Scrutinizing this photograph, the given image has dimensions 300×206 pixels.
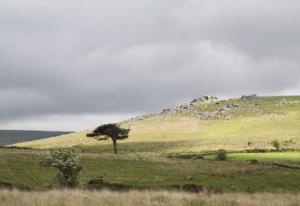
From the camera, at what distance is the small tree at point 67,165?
1740 inches

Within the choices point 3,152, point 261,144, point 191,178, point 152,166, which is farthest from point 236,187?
point 261,144

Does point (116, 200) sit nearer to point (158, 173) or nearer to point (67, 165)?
point (67, 165)

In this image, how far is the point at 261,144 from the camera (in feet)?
479

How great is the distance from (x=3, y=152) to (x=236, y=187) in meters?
35.9

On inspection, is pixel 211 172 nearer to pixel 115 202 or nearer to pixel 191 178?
pixel 191 178

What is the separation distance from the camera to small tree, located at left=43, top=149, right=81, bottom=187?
4420 cm

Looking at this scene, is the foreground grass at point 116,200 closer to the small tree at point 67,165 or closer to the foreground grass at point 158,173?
the small tree at point 67,165

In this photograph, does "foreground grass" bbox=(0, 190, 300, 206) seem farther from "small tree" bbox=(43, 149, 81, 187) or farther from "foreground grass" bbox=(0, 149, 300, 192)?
"foreground grass" bbox=(0, 149, 300, 192)

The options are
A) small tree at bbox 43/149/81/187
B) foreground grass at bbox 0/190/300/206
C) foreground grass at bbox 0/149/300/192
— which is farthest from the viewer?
foreground grass at bbox 0/149/300/192

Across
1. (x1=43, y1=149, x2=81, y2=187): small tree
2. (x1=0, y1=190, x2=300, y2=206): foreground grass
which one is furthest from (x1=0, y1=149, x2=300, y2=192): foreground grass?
(x1=0, y1=190, x2=300, y2=206): foreground grass

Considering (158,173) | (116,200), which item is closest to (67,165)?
(116,200)

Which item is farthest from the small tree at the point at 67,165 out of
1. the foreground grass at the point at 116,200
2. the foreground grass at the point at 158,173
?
the foreground grass at the point at 116,200

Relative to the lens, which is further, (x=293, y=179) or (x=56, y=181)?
(x=293, y=179)

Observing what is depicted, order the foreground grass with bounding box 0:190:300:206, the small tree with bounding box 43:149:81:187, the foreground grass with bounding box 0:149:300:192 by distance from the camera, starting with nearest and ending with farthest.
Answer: the foreground grass with bounding box 0:190:300:206 → the small tree with bounding box 43:149:81:187 → the foreground grass with bounding box 0:149:300:192
